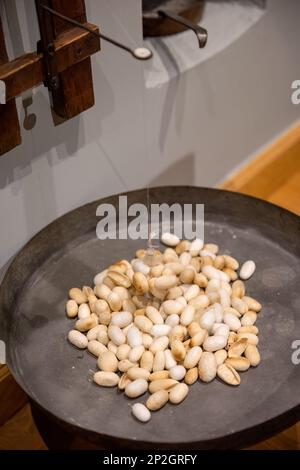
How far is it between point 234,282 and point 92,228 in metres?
0.26

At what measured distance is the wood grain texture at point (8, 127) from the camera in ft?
2.98

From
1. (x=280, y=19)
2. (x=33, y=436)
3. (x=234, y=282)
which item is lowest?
(x=33, y=436)

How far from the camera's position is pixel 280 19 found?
4.87ft

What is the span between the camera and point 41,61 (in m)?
0.90

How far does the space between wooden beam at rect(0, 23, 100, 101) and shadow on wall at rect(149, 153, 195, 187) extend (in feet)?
1.57

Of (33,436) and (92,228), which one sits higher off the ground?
(92,228)

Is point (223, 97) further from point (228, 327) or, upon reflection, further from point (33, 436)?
point (33, 436)

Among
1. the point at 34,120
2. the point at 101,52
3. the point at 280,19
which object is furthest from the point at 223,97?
Result: the point at 34,120

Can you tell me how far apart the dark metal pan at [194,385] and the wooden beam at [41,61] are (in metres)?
0.27
